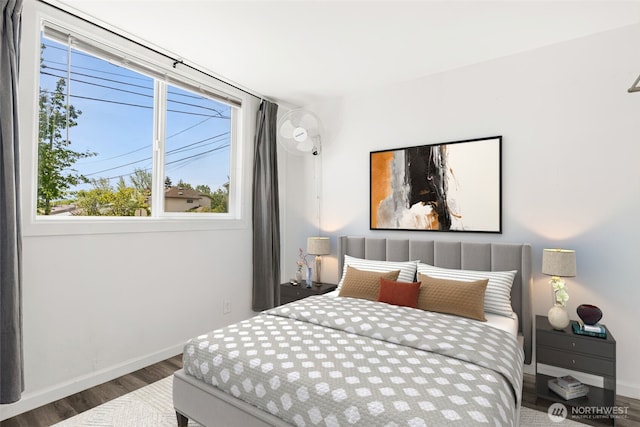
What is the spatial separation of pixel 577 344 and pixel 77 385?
3.41 meters

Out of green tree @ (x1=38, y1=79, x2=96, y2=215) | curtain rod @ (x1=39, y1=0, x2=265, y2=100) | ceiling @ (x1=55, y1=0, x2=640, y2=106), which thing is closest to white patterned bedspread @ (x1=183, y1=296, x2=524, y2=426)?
green tree @ (x1=38, y1=79, x2=96, y2=215)

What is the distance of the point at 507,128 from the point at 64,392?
3.91 meters

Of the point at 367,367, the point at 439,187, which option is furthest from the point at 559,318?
the point at 367,367

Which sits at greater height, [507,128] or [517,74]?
[517,74]

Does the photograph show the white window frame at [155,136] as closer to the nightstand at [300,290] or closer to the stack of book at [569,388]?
the nightstand at [300,290]

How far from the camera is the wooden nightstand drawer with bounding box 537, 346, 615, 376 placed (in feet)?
6.85

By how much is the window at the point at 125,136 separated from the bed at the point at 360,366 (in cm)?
149

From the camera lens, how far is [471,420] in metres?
1.20

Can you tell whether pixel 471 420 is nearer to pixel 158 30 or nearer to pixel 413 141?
pixel 413 141

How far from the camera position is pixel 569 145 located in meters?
2.59

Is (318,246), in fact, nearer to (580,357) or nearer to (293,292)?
(293,292)

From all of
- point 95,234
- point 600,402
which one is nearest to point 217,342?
point 95,234

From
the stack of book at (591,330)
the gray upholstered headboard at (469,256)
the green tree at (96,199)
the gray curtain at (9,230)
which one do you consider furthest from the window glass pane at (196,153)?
the stack of book at (591,330)

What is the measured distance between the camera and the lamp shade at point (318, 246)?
11.7 ft
